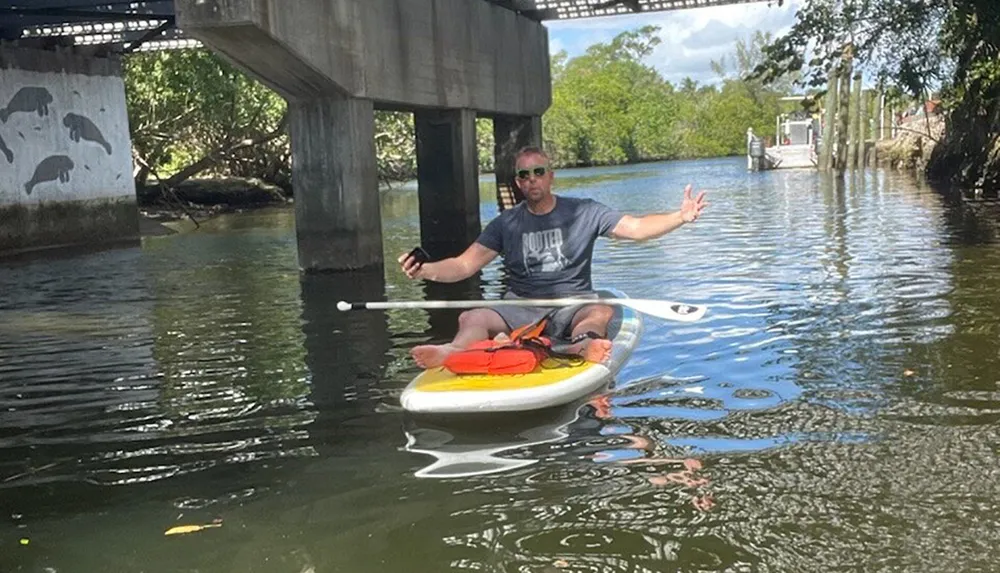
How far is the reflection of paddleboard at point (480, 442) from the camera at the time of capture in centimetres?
486

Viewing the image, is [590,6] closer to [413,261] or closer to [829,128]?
[413,261]

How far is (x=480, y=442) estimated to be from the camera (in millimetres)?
5320

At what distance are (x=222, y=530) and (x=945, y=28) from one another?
1547cm

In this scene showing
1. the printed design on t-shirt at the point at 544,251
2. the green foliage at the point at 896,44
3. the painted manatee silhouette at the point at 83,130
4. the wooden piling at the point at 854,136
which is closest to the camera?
the printed design on t-shirt at the point at 544,251

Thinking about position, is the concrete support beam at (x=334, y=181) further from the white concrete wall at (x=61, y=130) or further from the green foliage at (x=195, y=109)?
the green foliage at (x=195, y=109)

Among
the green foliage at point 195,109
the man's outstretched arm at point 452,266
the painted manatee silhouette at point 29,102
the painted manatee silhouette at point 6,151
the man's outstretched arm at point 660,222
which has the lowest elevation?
the man's outstretched arm at point 452,266

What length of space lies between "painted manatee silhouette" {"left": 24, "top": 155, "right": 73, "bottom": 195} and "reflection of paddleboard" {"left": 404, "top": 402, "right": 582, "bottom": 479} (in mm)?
16273

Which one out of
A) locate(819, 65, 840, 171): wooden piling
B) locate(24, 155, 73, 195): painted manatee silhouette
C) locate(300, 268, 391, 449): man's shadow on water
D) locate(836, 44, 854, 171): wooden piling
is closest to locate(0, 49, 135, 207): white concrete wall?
locate(24, 155, 73, 195): painted manatee silhouette

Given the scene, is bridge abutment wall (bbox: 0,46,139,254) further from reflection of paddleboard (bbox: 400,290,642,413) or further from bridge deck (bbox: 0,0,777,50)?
reflection of paddleboard (bbox: 400,290,642,413)

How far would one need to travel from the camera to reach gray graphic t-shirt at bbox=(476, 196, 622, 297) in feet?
22.1

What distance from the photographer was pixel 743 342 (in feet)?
24.6

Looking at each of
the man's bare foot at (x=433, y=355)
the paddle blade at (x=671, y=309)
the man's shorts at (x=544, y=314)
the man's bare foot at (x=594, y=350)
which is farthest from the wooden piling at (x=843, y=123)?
the man's bare foot at (x=433, y=355)

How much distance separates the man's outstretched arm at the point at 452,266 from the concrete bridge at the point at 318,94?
16.8ft

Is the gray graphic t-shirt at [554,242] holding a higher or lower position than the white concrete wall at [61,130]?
lower
